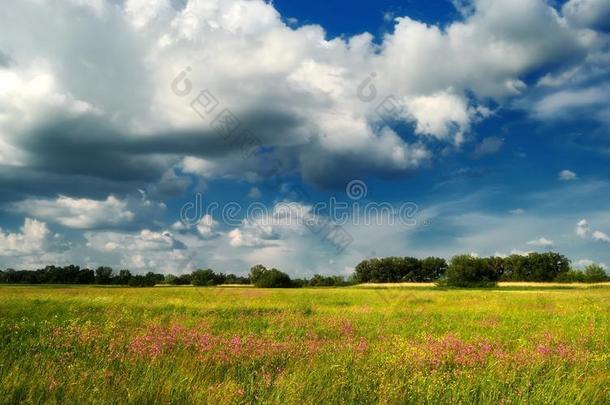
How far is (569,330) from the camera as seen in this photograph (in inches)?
626

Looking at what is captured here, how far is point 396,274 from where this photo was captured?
154750mm

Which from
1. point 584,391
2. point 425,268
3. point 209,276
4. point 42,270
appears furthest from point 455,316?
point 425,268

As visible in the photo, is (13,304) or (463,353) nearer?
(463,353)

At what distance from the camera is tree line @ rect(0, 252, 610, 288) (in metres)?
96.4

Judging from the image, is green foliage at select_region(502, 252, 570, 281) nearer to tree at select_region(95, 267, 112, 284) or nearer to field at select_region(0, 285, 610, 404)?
tree at select_region(95, 267, 112, 284)

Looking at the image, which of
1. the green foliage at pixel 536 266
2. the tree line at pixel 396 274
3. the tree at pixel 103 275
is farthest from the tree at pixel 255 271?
the green foliage at pixel 536 266

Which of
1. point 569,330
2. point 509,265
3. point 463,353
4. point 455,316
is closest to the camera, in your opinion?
point 463,353

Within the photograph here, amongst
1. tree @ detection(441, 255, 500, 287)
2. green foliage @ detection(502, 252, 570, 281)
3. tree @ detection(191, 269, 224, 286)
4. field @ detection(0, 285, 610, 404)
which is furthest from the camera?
green foliage @ detection(502, 252, 570, 281)

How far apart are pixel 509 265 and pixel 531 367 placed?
521ft

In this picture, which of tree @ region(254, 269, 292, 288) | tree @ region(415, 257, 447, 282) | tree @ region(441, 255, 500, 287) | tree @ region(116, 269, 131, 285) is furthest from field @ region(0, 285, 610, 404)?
tree @ region(415, 257, 447, 282)

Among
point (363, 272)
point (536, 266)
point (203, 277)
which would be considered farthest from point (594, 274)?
point (203, 277)

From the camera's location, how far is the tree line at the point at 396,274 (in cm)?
9638

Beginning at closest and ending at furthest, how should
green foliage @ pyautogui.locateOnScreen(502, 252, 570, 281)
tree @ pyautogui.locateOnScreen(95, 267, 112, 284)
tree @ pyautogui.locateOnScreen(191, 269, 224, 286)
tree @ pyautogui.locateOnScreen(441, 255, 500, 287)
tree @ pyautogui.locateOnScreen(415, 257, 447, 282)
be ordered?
tree @ pyautogui.locateOnScreen(441, 255, 500, 287), tree @ pyautogui.locateOnScreen(95, 267, 112, 284), tree @ pyautogui.locateOnScreen(191, 269, 224, 286), green foliage @ pyautogui.locateOnScreen(502, 252, 570, 281), tree @ pyautogui.locateOnScreen(415, 257, 447, 282)

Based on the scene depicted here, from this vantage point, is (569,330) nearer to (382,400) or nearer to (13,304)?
(382,400)
